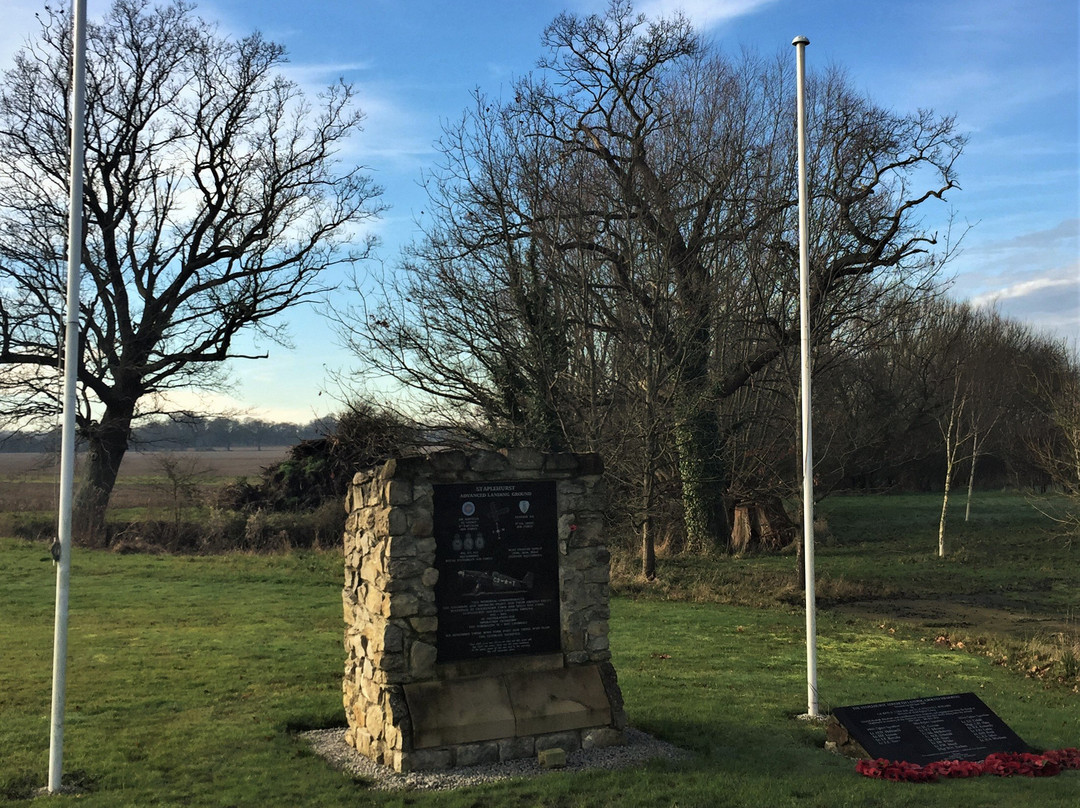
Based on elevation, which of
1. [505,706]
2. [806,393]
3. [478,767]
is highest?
[806,393]

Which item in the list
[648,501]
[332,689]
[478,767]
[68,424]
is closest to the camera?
[68,424]

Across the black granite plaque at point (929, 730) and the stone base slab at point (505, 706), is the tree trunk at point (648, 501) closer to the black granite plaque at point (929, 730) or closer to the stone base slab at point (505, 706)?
the black granite plaque at point (929, 730)

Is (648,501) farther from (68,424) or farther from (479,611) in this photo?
(68,424)

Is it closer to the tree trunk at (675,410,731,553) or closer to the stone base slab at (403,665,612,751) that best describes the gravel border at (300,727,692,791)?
the stone base slab at (403,665,612,751)

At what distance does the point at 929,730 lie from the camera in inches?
325

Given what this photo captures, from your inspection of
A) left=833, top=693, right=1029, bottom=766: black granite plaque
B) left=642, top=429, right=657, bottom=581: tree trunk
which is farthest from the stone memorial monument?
left=642, top=429, right=657, bottom=581: tree trunk

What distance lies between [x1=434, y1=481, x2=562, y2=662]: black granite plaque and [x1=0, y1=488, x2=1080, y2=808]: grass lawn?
48.7 inches

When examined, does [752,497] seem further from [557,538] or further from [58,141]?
[58,141]

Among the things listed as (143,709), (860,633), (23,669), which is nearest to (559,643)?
(143,709)

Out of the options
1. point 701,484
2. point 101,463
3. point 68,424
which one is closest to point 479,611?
point 68,424

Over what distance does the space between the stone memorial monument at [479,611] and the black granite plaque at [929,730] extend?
6.92 ft

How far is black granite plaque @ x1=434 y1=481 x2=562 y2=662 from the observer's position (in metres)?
7.88

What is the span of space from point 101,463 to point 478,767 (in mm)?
25744

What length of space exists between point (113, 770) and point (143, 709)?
7.79 ft
